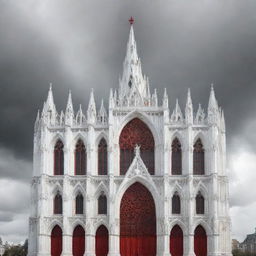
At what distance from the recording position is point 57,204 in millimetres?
48469

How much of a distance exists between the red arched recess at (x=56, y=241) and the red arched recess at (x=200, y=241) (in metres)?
A: 12.1

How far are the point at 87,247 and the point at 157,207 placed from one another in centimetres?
710

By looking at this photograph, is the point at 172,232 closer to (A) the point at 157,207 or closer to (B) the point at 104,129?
(A) the point at 157,207

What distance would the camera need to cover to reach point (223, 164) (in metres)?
49.3

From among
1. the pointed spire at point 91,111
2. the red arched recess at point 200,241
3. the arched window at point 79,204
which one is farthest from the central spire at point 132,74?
the red arched recess at point 200,241

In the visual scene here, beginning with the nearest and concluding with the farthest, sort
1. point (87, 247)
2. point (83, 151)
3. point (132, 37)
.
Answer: point (87, 247)
point (83, 151)
point (132, 37)

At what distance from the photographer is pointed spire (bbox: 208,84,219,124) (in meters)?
49.0

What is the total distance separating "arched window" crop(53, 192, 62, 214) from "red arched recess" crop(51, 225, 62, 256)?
1348 mm

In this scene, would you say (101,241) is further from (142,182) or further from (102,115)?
(102,115)

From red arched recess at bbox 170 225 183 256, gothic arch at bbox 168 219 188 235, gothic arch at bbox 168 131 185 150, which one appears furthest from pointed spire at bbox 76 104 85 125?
red arched recess at bbox 170 225 183 256

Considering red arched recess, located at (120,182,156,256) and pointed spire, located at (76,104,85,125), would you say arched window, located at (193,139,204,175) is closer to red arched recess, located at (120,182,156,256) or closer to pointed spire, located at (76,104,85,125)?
red arched recess, located at (120,182,156,256)

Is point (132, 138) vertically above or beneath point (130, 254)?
above

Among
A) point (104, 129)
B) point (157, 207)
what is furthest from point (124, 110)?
point (157, 207)

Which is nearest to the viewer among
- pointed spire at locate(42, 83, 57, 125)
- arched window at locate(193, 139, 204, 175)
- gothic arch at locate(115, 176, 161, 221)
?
gothic arch at locate(115, 176, 161, 221)
